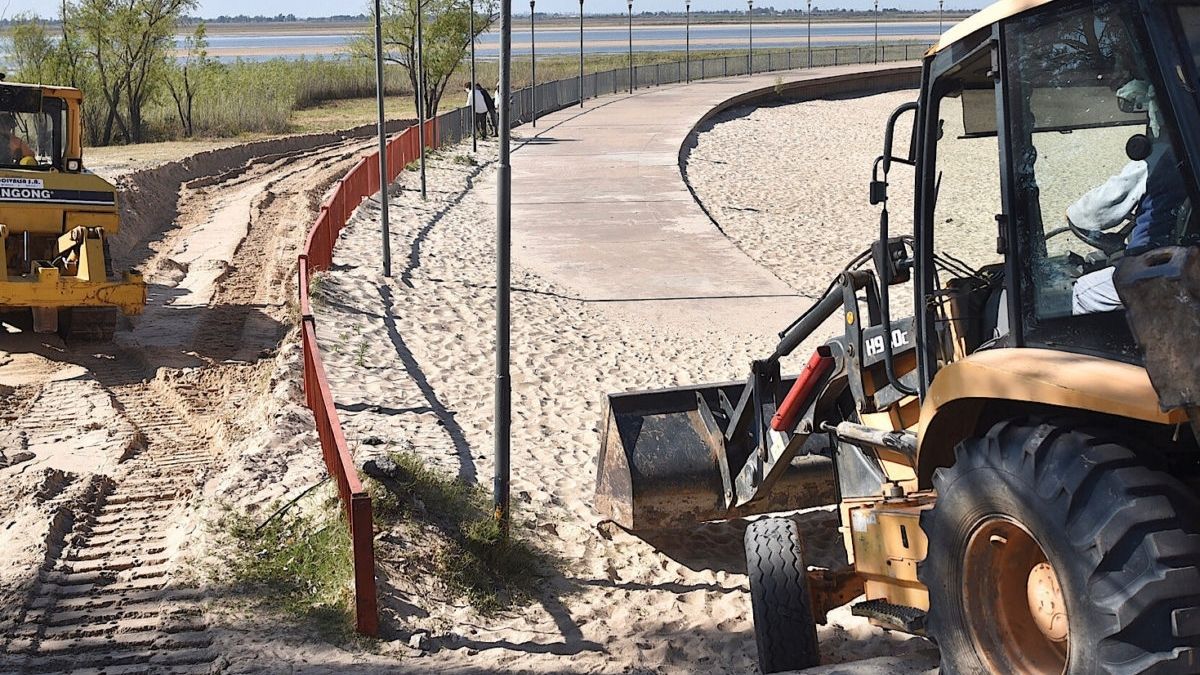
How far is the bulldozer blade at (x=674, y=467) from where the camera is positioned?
8102 mm

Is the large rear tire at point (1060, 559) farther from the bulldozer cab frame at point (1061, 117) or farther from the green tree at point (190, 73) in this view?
the green tree at point (190, 73)

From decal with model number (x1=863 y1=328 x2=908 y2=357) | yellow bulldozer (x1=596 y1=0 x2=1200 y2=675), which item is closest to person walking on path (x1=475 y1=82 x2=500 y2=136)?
decal with model number (x1=863 y1=328 x2=908 y2=357)

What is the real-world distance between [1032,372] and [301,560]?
476 centimetres

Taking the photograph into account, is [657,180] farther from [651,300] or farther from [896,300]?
[896,300]

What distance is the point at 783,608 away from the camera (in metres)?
5.98

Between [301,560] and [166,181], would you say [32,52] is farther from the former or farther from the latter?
[301,560]

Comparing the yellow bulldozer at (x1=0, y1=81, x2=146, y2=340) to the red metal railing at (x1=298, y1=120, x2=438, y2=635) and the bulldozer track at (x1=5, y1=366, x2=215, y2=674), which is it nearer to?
the red metal railing at (x1=298, y1=120, x2=438, y2=635)

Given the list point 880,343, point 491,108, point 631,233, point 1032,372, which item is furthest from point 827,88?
point 1032,372

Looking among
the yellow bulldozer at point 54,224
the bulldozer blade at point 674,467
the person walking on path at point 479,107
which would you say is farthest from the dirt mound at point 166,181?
the bulldozer blade at point 674,467

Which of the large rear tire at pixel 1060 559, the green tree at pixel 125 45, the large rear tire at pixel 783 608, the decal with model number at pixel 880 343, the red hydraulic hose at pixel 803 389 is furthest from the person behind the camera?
the green tree at pixel 125 45

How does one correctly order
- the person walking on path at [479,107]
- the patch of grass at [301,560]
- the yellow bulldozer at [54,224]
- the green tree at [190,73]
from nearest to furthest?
1. the patch of grass at [301,560]
2. the yellow bulldozer at [54,224]
3. the person walking on path at [479,107]
4. the green tree at [190,73]

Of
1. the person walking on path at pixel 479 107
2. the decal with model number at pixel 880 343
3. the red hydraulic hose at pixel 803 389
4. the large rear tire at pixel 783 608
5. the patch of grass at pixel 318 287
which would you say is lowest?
the large rear tire at pixel 783 608

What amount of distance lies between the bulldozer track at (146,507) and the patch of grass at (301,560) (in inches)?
12.7

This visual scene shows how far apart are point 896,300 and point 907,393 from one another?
1.18 meters
